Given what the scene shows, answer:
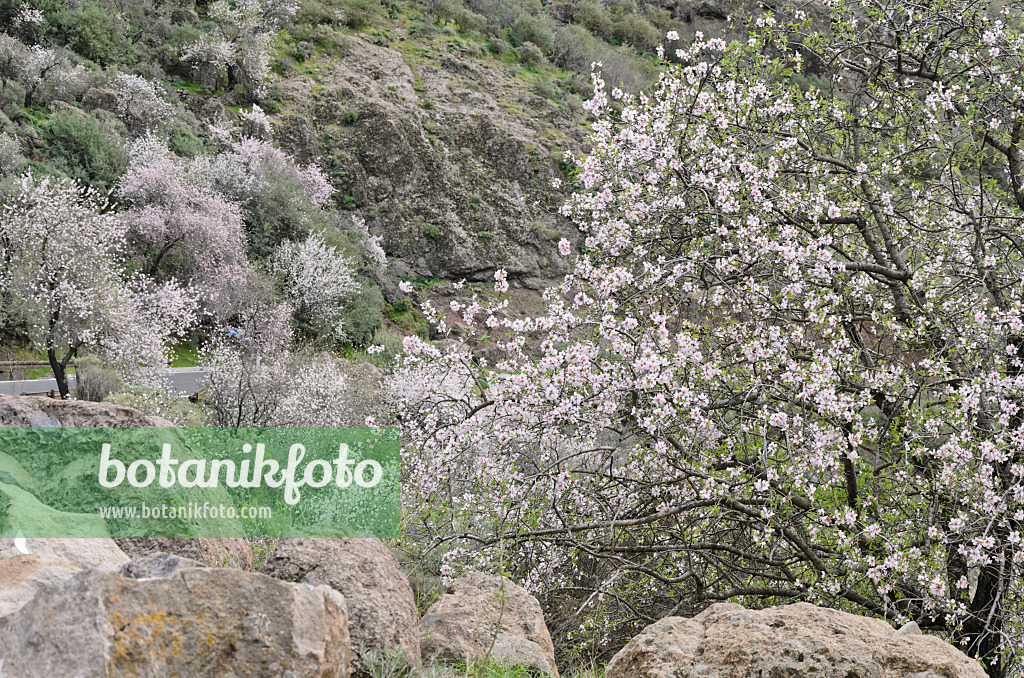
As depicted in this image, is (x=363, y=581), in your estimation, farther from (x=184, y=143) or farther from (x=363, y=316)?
(x=184, y=143)

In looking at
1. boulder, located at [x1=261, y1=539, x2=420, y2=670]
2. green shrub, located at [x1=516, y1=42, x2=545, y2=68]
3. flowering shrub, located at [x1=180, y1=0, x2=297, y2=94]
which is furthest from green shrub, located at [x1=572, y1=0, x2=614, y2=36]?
boulder, located at [x1=261, y1=539, x2=420, y2=670]

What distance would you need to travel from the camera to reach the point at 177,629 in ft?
5.96

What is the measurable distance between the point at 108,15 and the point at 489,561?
104 ft

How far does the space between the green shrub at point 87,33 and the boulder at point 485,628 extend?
1214 inches

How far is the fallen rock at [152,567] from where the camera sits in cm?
190

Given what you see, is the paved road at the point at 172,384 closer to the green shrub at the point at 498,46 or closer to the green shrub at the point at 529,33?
the green shrub at the point at 498,46

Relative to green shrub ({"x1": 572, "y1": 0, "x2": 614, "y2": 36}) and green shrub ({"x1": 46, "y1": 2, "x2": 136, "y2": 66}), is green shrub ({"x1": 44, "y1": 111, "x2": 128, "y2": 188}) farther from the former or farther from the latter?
green shrub ({"x1": 572, "y1": 0, "x2": 614, "y2": 36})

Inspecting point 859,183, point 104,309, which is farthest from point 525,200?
point 859,183

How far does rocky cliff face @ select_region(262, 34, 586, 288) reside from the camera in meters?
30.4

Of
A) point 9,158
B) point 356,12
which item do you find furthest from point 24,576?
point 356,12

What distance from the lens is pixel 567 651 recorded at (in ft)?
16.4

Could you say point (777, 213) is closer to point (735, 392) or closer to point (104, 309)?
point (735, 392)

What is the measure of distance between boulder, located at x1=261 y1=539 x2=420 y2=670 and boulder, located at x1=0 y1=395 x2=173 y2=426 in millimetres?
1319

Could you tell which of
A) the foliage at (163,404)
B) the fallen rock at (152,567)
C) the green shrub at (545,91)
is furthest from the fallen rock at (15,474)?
the green shrub at (545,91)
